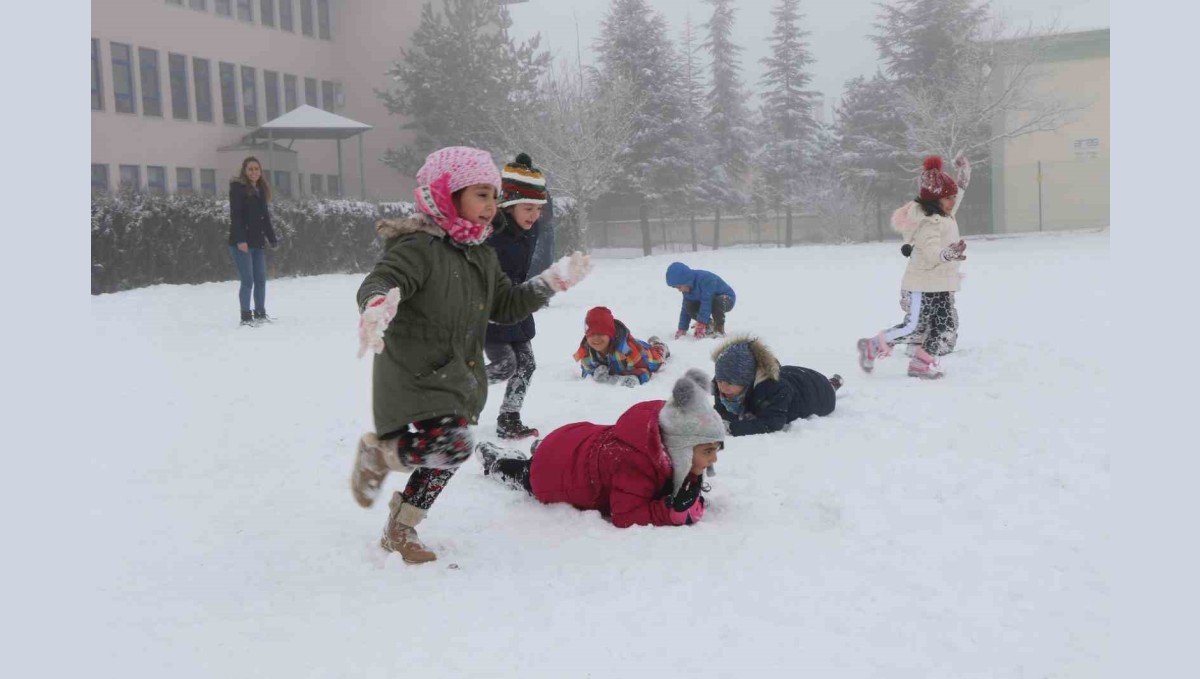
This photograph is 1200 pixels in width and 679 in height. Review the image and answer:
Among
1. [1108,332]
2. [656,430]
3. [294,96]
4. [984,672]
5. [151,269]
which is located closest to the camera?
[984,672]

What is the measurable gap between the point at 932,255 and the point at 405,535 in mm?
5247

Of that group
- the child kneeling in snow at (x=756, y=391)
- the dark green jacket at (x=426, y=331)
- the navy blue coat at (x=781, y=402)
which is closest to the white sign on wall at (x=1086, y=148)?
the navy blue coat at (x=781, y=402)

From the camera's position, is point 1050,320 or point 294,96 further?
point 294,96

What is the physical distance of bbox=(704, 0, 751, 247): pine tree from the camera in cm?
4397

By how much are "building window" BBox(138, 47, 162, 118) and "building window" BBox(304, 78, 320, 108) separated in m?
6.64

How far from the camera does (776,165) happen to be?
4416 centimetres

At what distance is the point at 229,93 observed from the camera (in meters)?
30.1

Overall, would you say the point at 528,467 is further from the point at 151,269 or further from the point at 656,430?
the point at 151,269

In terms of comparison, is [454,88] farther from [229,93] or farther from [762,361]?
[762,361]

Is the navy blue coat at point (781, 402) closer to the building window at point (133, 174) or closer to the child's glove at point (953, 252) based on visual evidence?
the child's glove at point (953, 252)

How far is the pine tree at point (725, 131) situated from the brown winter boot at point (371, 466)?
39.9 metres

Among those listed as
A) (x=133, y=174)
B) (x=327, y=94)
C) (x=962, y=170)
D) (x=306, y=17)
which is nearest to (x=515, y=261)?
(x=962, y=170)

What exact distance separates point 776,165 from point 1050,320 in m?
35.2

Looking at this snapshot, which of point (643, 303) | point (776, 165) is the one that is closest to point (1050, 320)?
point (643, 303)
